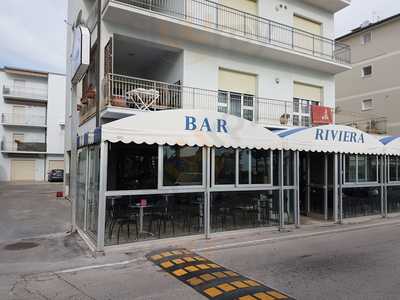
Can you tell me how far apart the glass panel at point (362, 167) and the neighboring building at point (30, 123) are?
113 ft

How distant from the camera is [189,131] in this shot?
8133 mm

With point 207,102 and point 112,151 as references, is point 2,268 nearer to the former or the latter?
point 112,151

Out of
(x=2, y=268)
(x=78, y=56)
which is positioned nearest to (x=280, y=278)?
(x=2, y=268)

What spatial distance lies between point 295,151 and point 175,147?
385 centimetres

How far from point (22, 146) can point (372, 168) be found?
3596cm

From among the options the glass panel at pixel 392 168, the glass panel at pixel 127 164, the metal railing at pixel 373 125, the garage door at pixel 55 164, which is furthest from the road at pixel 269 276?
the garage door at pixel 55 164

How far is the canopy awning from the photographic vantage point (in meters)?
9.96

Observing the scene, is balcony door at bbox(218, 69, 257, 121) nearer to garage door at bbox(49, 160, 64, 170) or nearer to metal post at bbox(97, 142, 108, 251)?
metal post at bbox(97, 142, 108, 251)

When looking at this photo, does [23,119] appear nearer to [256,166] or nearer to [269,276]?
[256,166]

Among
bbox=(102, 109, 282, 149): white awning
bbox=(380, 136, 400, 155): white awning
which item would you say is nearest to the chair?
bbox=(102, 109, 282, 149): white awning

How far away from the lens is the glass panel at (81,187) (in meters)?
9.10

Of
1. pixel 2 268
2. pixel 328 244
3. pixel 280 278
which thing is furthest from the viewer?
pixel 328 244

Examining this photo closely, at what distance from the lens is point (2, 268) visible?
20.1 ft

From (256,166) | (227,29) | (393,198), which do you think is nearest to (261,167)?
(256,166)
